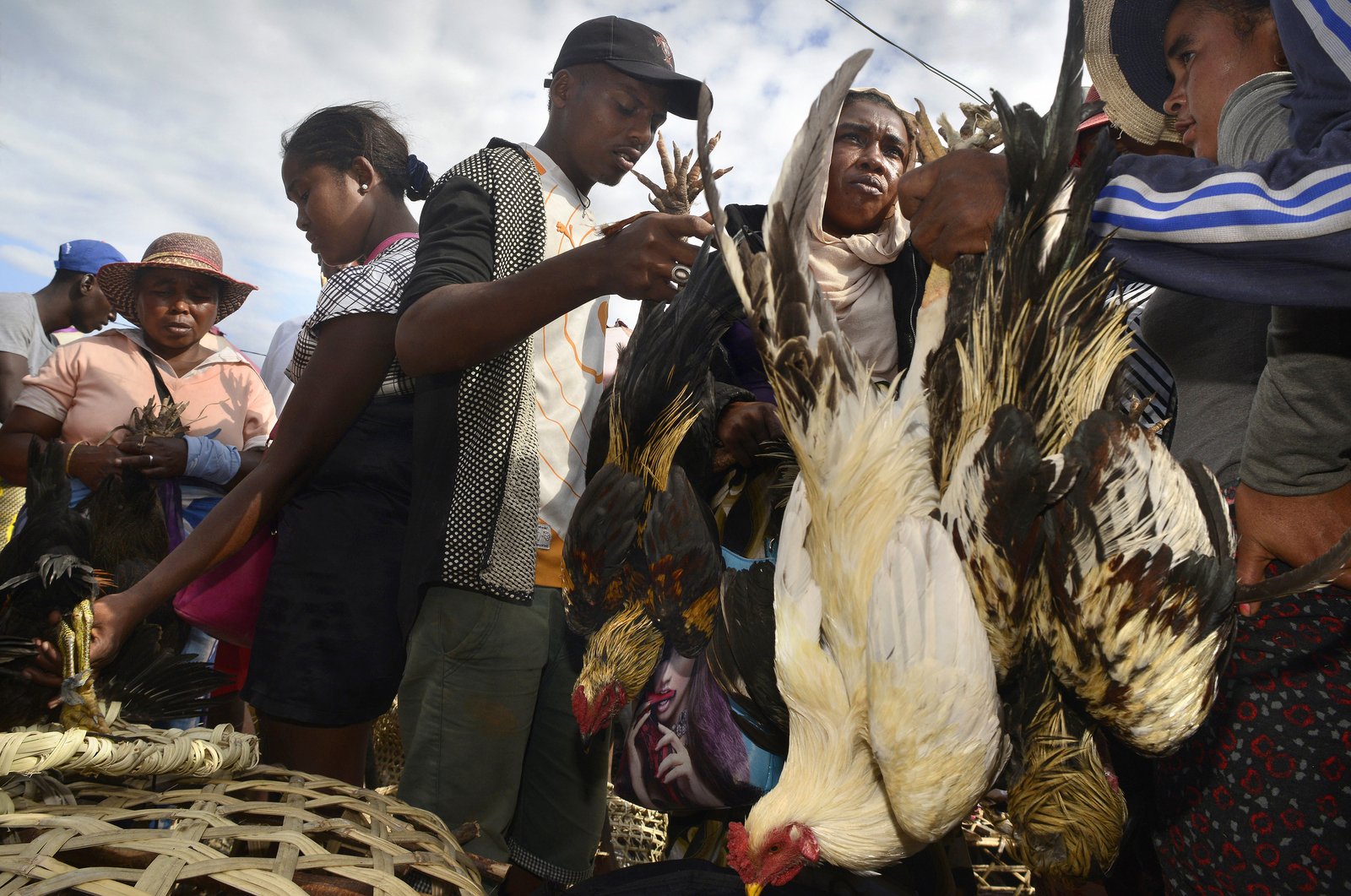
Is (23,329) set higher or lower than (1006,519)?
higher

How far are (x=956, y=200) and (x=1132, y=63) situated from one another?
0.85 m

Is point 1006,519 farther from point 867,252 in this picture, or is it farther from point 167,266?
point 167,266

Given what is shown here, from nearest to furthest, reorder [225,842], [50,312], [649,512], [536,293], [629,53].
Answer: [225,842] → [536,293] → [649,512] → [629,53] → [50,312]

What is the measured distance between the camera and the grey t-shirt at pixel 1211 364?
1.17 metres

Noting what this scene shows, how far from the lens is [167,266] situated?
2803 millimetres

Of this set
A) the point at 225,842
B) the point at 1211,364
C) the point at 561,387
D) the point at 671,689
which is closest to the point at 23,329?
the point at 561,387

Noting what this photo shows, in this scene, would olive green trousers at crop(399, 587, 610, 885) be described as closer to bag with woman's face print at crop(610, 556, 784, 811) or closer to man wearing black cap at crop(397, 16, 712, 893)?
man wearing black cap at crop(397, 16, 712, 893)

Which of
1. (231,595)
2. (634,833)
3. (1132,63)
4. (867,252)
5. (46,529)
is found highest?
(1132,63)

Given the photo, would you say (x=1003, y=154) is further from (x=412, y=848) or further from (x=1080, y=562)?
(x=412, y=848)

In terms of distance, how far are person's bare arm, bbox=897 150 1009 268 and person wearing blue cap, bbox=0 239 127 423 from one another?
13.6ft

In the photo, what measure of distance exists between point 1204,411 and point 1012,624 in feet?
1.92

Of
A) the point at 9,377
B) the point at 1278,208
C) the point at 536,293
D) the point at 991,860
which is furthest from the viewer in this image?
the point at 9,377

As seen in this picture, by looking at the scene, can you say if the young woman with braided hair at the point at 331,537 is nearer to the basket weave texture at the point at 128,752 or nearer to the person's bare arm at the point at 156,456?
the basket weave texture at the point at 128,752

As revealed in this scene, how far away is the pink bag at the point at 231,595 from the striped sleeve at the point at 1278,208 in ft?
6.26
